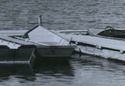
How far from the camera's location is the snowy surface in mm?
33938

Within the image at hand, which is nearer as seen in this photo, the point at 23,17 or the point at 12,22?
the point at 12,22

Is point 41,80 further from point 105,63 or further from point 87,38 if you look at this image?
point 87,38

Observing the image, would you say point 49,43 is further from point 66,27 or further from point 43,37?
point 66,27

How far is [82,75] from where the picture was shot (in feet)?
93.0

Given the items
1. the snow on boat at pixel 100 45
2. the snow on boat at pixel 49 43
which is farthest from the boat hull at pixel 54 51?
the snow on boat at pixel 100 45

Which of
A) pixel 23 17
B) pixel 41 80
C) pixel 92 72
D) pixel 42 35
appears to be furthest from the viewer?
pixel 23 17

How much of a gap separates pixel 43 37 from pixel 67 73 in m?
5.77

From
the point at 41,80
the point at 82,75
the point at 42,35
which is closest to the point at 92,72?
the point at 82,75

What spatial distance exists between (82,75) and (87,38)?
271 inches

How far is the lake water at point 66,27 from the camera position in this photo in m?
27.2

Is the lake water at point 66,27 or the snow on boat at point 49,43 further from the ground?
the snow on boat at point 49,43

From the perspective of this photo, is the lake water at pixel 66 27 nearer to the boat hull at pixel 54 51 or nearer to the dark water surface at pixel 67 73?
the dark water surface at pixel 67 73

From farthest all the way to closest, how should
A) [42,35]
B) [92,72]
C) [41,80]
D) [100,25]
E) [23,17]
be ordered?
[23,17]
[100,25]
[42,35]
[92,72]
[41,80]

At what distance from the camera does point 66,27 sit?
6181cm
